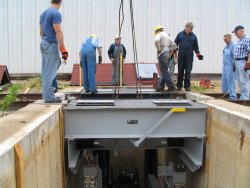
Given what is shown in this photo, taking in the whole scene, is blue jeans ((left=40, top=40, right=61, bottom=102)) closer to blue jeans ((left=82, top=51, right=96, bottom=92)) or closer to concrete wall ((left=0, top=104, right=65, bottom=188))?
concrete wall ((left=0, top=104, right=65, bottom=188))

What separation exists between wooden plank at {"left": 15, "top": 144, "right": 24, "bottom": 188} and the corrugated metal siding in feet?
49.3

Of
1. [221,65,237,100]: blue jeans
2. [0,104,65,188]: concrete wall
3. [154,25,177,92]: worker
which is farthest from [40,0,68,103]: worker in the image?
[221,65,237,100]: blue jeans

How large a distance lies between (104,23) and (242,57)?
1069 cm

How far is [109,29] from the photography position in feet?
60.4

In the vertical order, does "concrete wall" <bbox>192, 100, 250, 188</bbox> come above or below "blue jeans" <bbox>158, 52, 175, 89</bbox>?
below

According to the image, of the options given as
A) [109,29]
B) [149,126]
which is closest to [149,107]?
[149,126]

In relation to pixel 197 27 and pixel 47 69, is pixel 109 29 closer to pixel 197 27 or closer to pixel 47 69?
pixel 197 27

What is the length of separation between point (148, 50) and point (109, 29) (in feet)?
7.23

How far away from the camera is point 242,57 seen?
863 cm

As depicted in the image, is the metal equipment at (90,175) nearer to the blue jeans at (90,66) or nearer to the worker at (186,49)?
the blue jeans at (90,66)

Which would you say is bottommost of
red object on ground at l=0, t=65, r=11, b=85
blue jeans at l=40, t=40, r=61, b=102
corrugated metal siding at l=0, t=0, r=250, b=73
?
red object on ground at l=0, t=65, r=11, b=85

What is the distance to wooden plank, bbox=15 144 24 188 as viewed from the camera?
362cm

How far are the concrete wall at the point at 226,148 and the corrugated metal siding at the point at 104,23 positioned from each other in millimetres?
12030

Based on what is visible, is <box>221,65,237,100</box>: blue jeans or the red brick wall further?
the red brick wall
